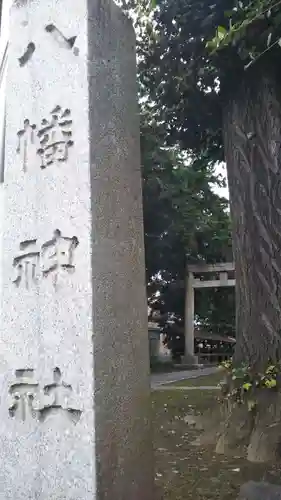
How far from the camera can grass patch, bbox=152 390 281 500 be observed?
3.91 m

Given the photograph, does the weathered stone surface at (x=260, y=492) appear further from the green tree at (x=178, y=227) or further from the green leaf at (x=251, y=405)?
the green tree at (x=178, y=227)

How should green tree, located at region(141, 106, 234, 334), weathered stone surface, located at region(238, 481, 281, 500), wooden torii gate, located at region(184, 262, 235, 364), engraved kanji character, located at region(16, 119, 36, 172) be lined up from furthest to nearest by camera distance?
1. wooden torii gate, located at region(184, 262, 235, 364)
2. green tree, located at region(141, 106, 234, 334)
3. weathered stone surface, located at region(238, 481, 281, 500)
4. engraved kanji character, located at region(16, 119, 36, 172)

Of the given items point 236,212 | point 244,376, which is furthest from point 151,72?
point 244,376

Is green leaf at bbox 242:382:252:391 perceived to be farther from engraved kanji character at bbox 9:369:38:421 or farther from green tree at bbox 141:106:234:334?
green tree at bbox 141:106:234:334

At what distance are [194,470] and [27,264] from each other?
2.78m

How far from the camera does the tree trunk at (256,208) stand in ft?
16.8

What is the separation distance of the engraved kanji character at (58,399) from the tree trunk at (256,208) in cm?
305

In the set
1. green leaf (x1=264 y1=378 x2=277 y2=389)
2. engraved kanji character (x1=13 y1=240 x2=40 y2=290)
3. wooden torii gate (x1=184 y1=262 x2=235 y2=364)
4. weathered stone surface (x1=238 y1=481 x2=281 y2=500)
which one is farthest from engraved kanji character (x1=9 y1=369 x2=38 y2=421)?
wooden torii gate (x1=184 y1=262 x2=235 y2=364)

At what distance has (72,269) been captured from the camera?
8.09ft

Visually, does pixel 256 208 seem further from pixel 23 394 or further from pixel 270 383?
pixel 23 394

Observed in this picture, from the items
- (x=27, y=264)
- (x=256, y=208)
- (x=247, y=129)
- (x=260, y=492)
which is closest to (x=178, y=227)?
(x=247, y=129)

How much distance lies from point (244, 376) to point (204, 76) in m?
3.21

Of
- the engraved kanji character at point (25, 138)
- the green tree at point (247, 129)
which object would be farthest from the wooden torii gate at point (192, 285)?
the engraved kanji character at point (25, 138)

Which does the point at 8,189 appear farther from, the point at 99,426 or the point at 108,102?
the point at 99,426
